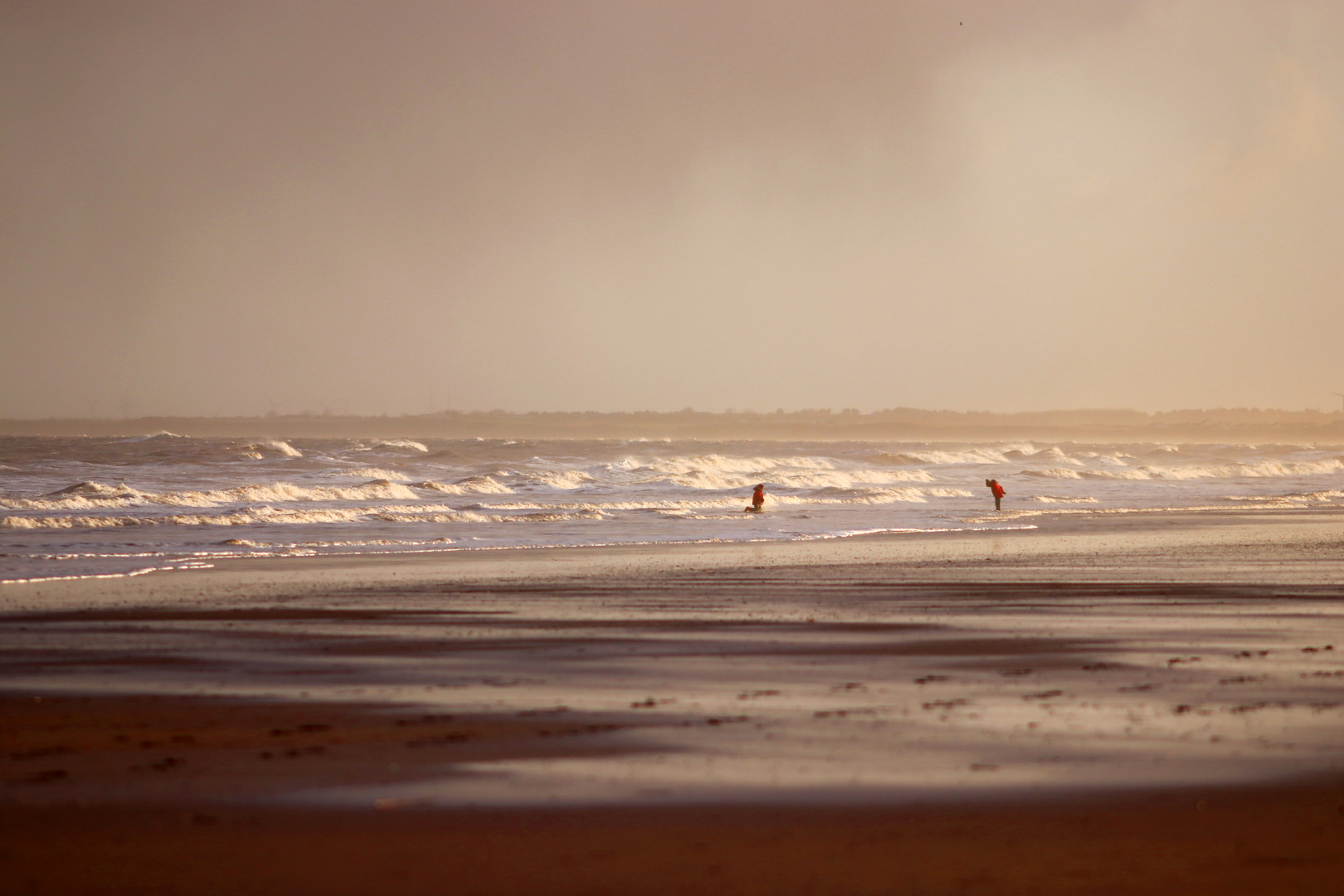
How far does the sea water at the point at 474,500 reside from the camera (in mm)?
25891

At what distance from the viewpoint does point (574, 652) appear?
11.2m

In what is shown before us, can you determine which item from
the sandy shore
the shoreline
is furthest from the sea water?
the sandy shore

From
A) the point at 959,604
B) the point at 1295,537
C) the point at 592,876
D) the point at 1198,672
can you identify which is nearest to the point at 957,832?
the point at 592,876

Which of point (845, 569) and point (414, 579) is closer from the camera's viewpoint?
point (414, 579)

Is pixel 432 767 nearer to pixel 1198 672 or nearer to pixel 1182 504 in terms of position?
pixel 1198 672

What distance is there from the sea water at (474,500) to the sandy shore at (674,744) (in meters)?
9.78

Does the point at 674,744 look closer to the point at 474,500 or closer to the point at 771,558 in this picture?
the point at 771,558

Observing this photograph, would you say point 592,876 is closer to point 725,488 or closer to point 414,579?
point 414,579

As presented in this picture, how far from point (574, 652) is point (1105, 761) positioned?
546cm

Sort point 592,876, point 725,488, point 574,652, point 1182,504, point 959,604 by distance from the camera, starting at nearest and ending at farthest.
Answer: point 592,876 → point 574,652 → point 959,604 → point 1182,504 → point 725,488

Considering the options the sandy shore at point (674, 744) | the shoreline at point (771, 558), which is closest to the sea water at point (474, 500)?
the shoreline at point (771, 558)

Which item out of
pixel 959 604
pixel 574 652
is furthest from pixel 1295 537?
pixel 574 652

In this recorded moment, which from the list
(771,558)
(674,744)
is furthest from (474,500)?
(674,744)

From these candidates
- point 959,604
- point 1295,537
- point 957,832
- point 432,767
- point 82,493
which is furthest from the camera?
point 82,493
